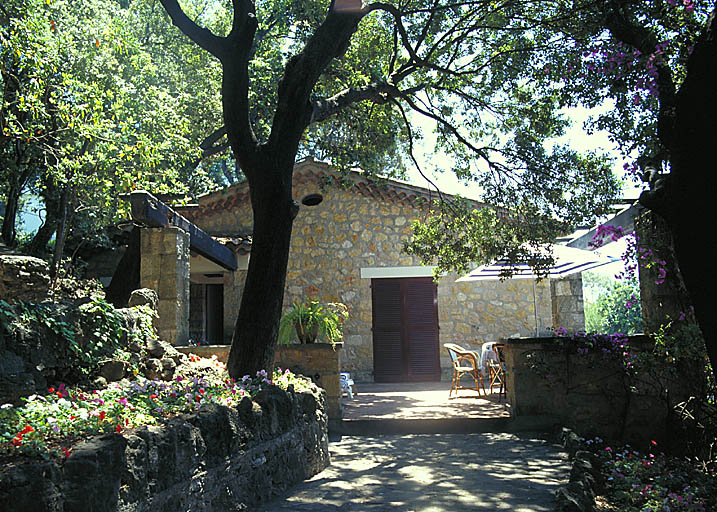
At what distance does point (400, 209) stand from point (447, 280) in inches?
71.5

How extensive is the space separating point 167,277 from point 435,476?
155 inches

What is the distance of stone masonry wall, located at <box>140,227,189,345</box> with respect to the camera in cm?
716

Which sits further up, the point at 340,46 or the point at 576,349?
the point at 340,46

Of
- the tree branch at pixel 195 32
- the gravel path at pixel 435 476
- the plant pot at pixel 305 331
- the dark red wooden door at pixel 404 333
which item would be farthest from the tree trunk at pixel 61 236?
the gravel path at pixel 435 476

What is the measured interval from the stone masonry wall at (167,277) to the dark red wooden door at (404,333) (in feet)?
19.7

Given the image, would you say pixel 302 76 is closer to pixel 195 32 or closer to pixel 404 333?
pixel 195 32

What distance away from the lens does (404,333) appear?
1275 cm

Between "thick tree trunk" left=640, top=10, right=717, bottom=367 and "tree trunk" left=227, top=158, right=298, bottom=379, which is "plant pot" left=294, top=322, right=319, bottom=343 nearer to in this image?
"tree trunk" left=227, top=158, right=298, bottom=379

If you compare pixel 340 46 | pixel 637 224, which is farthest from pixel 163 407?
pixel 637 224

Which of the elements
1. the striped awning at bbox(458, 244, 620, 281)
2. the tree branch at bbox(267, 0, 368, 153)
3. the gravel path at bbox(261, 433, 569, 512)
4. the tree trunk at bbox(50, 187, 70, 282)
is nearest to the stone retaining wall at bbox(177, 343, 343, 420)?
the gravel path at bbox(261, 433, 569, 512)

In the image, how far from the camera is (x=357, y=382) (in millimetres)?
12672

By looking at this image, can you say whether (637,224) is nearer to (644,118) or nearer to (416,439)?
(644,118)

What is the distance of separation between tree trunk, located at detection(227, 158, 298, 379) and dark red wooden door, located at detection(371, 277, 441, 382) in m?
6.98

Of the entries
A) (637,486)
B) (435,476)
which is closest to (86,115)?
(435,476)
